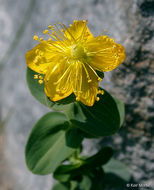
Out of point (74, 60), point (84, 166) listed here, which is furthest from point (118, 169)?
point (74, 60)

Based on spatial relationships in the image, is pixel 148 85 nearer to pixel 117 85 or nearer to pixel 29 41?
pixel 117 85

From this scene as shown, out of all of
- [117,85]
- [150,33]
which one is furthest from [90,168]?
[150,33]

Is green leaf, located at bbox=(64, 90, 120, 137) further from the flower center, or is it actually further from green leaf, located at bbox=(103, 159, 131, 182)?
green leaf, located at bbox=(103, 159, 131, 182)

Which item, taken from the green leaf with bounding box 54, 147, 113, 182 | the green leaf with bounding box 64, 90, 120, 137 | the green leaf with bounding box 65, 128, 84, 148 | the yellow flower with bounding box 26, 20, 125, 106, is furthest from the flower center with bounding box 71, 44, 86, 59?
the green leaf with bounding box 54, 147, 113, 182

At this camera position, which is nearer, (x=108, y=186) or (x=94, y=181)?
(x=94, y=181)

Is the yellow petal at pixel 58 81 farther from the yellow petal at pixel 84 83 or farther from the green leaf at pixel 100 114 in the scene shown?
the green leaf at pixel 100 114

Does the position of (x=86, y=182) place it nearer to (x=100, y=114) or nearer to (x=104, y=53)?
(x=100, y=114)
